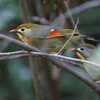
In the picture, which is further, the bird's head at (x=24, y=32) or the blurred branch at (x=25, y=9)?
the blurred branch at (x=25, y=9)

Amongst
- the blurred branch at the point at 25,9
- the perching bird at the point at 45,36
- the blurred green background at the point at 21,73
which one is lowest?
the blurred green background at the point at 21,73

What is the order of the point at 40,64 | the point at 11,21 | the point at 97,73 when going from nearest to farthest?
the point at 97,73 < the point at 40,64 < the point at 11,21

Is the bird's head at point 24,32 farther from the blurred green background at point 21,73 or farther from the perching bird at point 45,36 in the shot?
the blurred green background at point 21,73

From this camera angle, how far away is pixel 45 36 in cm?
237

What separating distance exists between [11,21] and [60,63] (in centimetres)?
165

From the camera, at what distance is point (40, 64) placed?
2820 millimetres

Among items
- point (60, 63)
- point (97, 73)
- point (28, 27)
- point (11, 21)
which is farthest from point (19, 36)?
point (11, 21)

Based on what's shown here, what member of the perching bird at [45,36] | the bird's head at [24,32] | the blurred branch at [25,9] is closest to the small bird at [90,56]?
the perching bird at [45,36]

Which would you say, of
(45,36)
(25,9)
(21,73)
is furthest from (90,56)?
(21,73)

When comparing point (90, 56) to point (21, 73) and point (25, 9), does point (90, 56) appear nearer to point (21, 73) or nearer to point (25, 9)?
point (25, 9)

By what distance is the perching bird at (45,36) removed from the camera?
2.31 metres

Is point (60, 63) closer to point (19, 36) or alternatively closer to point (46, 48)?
point (46, 48)

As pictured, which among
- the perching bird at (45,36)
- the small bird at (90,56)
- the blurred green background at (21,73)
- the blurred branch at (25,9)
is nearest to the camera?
the small bird at (90,56)

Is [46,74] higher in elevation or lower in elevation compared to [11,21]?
lower
